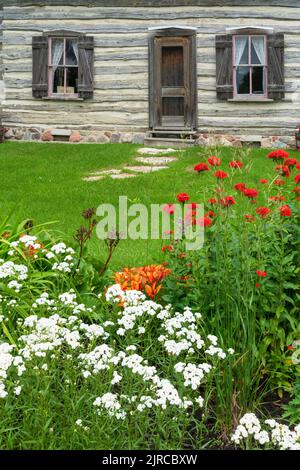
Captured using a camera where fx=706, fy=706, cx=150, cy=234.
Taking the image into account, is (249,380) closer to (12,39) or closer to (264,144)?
(264,144)

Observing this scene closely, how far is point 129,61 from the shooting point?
50.2 feet

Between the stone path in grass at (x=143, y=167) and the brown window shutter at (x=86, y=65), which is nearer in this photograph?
the stone path in grass at (x=143, y=167)

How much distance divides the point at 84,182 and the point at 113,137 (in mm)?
4453

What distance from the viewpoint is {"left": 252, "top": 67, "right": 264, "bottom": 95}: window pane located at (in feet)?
49.6

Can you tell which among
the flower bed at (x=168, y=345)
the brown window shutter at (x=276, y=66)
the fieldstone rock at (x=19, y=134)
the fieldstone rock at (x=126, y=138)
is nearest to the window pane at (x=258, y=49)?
the brown window shutter at (x=276, y=66)

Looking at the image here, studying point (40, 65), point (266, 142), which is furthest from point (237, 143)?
point (40, 65)

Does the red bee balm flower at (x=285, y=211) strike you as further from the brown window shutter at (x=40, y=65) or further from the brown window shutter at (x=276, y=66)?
the brown window shutter at (x=40, y=65)

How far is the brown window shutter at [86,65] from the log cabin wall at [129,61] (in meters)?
0.14

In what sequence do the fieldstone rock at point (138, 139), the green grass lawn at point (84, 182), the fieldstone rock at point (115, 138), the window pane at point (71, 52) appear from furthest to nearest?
the window pane at point (71, 52)
the fieldstone rock at point (115, 138)
the fieldstone rock at point (138, 139)
the green grass lawn at point (84, 182)

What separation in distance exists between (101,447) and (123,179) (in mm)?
8353

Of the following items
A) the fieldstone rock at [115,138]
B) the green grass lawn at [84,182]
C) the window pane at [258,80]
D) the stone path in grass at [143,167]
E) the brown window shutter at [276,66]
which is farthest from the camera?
the fieldstone rock at [115,138]

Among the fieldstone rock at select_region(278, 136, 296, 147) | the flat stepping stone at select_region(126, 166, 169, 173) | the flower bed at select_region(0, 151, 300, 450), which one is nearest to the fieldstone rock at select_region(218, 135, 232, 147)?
the fieldstone rock at select_region(278, 136, 296, 147)

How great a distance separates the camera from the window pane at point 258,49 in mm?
15039

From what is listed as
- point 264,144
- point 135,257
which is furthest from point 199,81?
point 135,257
